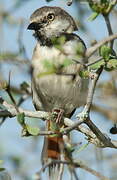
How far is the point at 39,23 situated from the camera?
478cm

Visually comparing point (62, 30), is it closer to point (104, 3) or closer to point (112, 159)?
point (112, 159)

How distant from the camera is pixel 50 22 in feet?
16.1

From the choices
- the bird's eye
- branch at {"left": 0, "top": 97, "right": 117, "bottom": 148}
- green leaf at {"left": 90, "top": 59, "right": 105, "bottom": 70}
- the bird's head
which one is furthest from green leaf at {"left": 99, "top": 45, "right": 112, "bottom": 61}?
the bird's eye

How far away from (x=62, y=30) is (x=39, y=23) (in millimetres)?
247

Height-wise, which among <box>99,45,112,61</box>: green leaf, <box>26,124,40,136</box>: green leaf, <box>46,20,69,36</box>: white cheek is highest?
<box>99,45,112,61</box>: green leaf

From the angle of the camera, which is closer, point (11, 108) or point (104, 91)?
point (11, 108)

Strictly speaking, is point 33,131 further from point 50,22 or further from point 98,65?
point 50,22

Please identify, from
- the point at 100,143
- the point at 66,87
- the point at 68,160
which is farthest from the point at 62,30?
the point at 68,160

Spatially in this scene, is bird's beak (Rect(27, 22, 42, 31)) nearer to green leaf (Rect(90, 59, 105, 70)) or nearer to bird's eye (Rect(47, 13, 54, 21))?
bird's eye (Rect(47, 13, 54, 21))

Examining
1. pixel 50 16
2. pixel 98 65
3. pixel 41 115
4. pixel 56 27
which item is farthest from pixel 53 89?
pixel 98 65

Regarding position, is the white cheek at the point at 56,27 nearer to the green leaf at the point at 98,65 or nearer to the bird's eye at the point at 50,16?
the bird's eye at the point at 50,16

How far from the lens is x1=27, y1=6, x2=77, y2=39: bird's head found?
4.76 m

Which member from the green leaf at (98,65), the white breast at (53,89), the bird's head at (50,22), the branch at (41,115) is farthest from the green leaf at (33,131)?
the bird's head at (50,22)

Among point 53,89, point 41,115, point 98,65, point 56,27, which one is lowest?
point 53,89
